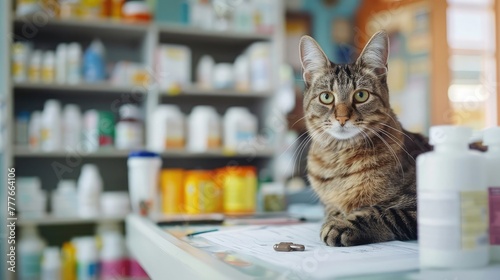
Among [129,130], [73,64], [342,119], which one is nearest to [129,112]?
[129,130]

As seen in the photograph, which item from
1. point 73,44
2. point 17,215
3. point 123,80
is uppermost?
point 73,44

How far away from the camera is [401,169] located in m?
0.81

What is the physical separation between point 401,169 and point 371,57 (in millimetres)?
189

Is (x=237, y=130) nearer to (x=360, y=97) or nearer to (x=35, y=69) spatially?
(x=35, y=69)

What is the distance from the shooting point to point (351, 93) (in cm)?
79

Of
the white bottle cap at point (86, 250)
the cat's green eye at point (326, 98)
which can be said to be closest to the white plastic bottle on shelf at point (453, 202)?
the cat's green eye at point (326, 98)

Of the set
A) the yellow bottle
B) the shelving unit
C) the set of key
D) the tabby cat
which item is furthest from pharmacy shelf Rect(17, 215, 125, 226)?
the set of key

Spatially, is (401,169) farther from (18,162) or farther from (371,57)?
(18,162)

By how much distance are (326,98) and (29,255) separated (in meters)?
1.87

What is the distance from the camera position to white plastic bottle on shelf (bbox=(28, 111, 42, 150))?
233 cm

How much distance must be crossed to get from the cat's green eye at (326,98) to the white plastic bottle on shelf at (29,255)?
1856 mm

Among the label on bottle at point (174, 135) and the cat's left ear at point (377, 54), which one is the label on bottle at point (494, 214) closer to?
the cat's left ear at point (377, 54)

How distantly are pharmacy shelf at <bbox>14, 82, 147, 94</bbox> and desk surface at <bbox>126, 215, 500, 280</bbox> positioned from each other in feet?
5.33

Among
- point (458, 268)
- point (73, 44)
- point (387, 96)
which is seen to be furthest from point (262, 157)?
point (458, 268)
